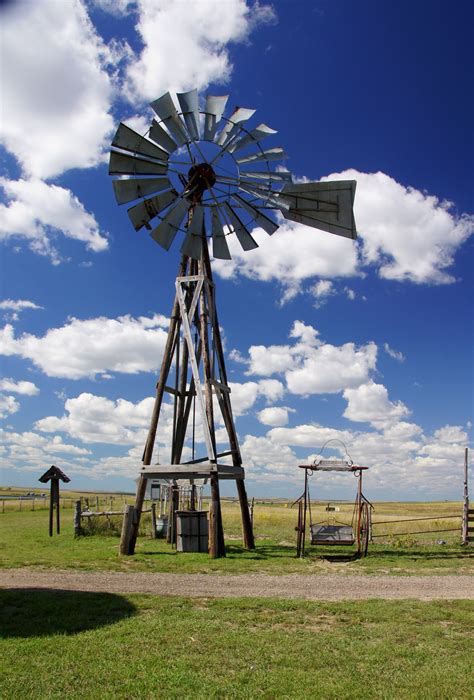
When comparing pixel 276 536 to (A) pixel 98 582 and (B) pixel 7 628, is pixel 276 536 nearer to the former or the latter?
(A) pixel 98 582

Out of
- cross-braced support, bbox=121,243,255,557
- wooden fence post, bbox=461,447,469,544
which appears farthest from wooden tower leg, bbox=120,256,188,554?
wooden fence post, bbox=461,447,469,544

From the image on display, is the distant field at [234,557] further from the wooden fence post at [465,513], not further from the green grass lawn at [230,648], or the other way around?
the green grass lawn at [230,648]

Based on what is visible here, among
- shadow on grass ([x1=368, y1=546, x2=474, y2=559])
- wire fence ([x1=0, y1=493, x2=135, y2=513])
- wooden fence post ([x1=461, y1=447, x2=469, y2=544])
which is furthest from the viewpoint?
wire fence ([x1=0, y1=493, x2=135, y2=513])

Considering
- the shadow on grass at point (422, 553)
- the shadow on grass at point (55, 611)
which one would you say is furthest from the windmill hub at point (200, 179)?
the shadow on grass at point (55, 611)

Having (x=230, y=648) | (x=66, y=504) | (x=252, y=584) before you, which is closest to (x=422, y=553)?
(x=252, y=584)

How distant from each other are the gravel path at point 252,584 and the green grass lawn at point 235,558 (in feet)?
3.57

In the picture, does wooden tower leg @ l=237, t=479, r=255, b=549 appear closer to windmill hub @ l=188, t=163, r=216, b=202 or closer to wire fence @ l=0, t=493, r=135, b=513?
windmill hub @ l=188, t=163, r=216, b=202

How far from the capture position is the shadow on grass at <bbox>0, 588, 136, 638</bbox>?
347 inches

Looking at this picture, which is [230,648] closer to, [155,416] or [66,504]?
[155,416]

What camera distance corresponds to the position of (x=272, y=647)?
8.11m

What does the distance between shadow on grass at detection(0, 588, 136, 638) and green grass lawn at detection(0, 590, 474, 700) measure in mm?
29

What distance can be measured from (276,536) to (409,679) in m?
19.3

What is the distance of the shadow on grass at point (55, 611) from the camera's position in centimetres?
882

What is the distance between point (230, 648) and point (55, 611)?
349 cm
